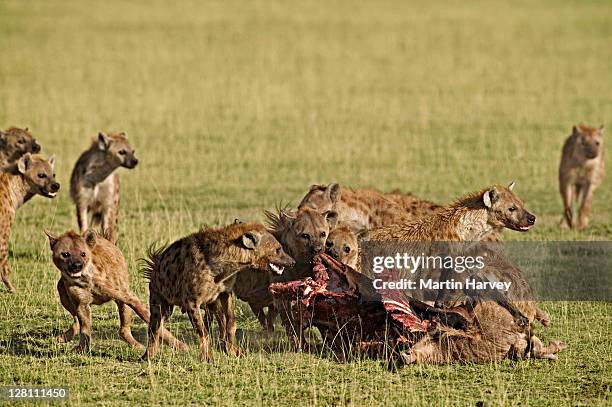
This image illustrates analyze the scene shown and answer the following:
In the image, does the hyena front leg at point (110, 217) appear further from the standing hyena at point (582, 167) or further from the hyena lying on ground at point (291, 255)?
the standing hyena at point (582, 167)

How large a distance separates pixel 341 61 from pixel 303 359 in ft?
54.8

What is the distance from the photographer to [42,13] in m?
30.4

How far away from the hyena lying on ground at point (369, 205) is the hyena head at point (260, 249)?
2142mm

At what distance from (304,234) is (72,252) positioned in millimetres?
1459

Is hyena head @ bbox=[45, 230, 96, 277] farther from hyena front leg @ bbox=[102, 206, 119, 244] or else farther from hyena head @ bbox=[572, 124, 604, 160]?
hyena head @ bbox=[572, 124, 604, 160]

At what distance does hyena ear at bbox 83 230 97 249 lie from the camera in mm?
8328

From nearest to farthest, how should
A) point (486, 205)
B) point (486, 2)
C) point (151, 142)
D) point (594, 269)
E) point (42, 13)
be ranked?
point (486, 205) < point (594, 269) < point (151, 142) < point (42, 13) < point (486, 2)

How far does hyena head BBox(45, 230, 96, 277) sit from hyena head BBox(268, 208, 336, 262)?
124 centimetres

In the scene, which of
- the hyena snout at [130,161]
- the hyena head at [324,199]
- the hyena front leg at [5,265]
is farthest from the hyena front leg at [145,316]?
the hyena snout at [130,161]

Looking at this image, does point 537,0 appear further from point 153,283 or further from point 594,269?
point 153,283

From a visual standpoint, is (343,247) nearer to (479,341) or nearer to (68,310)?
(479,341)

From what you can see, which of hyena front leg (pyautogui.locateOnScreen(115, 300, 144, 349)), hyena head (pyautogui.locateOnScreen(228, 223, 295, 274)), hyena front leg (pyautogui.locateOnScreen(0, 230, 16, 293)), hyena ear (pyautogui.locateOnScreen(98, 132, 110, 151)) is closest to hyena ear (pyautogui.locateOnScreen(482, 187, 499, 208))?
hyena head (pyautogui.locateOnScreen(228, 223, 295, 274))

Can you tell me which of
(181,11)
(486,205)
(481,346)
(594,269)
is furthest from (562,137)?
(181,11)

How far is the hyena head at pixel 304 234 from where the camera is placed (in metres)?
8.55
